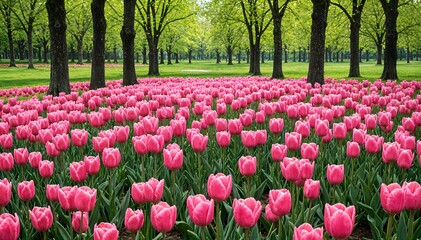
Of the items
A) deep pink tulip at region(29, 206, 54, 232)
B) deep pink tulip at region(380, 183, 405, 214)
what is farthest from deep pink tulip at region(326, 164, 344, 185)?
deep pink tulip at region(29, 206, 54, 232)

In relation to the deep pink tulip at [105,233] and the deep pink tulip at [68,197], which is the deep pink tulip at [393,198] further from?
the deep pink tulip at [68,197]

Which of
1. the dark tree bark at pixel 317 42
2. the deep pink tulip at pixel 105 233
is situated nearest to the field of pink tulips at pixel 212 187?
the deep pink tulip at pixel 105 233

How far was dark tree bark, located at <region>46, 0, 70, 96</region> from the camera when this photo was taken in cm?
1286

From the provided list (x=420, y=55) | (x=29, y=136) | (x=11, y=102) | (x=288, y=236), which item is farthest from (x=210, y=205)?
(x=420, y=55)

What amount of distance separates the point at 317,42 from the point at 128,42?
8718 millimetres

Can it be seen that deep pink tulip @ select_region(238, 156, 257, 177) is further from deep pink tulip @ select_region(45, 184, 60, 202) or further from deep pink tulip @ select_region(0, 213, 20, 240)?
deep pink tulip @ select_region(0, 213, 20, 240)

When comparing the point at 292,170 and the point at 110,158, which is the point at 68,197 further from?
the point at 292,170

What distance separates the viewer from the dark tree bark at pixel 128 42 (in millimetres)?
18672

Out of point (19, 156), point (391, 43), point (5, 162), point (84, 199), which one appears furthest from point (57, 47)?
point (391, 43)

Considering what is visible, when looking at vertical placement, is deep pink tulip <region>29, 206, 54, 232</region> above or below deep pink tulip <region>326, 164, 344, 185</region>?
below

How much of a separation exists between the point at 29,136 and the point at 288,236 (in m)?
3.39

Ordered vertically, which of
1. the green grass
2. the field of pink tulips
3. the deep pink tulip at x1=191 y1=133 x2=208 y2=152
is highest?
the green grass

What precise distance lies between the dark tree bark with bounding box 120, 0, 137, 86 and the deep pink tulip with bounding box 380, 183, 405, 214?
16978 mm

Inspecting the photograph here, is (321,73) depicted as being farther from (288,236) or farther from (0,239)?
(0,239)
